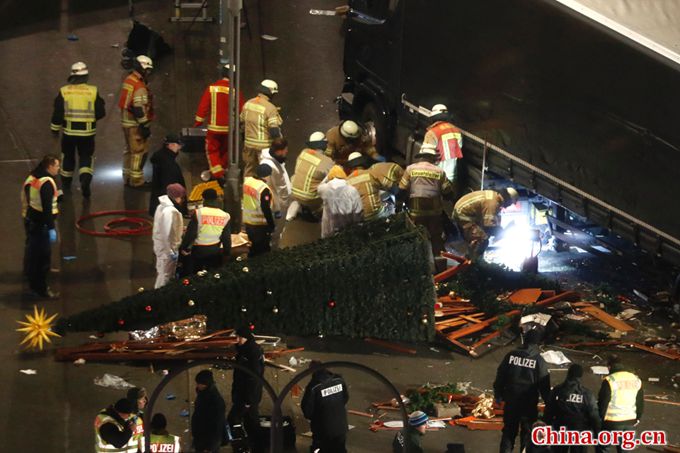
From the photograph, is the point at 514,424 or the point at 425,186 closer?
the point at 514,424

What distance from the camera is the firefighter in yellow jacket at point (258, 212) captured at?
1681 cm

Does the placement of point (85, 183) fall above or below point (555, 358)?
above

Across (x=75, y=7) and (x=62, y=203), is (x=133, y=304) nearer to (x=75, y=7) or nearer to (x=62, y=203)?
(x=62, y=203)

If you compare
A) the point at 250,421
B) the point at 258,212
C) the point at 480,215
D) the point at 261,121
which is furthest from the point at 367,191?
the point at 250,421

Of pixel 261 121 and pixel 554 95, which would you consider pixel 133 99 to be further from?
pixel 554 95

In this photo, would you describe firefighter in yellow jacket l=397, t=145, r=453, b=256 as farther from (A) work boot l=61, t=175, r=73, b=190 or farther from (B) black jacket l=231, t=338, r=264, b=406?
(A) work boot l=61, t=175, r=73, b=190

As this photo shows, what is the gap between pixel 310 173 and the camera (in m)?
18.7

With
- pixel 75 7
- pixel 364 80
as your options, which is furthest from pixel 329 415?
pixel 75 7

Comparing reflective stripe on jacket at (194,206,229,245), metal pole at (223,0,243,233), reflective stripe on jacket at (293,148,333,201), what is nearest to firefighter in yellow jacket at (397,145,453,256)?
reflective stripe on jacket at (293,148,333,201)

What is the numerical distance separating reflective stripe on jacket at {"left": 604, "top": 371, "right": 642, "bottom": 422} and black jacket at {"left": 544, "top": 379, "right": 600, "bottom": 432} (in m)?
0.19

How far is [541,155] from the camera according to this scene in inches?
687

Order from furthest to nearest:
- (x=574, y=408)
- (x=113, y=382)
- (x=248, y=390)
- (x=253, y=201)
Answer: (x=253, y=201) < (x=113, y=382) < (x=248, y=390) < (x=574, y=408)

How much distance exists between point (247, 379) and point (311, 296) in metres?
2.15

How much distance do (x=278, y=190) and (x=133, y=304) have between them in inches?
174
